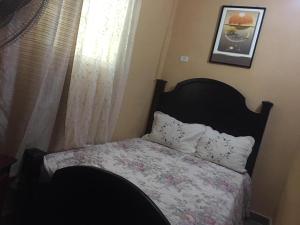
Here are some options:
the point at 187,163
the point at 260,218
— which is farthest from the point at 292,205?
the point at 260,218

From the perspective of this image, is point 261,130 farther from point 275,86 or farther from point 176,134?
point 176,134

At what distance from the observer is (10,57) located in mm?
1424

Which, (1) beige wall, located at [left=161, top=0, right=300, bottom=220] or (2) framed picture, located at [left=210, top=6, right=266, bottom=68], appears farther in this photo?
(2) framed picture, located at [left=210, top=6, right=266, bottom=68]

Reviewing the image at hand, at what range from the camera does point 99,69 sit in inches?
79.7

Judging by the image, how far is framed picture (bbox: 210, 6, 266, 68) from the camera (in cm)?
263

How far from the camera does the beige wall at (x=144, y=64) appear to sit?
2613 mm

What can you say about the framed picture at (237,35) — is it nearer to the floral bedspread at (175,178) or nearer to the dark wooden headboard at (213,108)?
the dark wooden headboard at (213,108)

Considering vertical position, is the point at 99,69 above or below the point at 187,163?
above

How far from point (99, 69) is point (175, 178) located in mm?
Result: 978

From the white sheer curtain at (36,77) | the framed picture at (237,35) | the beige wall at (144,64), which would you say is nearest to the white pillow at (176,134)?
the beige wall at (144,64)

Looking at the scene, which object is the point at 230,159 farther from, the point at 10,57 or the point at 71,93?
the point at 10,57

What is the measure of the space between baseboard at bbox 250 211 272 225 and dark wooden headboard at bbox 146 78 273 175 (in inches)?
16.5

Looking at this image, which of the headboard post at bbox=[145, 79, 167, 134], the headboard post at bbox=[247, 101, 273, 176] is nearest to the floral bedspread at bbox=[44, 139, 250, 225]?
the headboard post at bbox=[247, 101, 273, 176]

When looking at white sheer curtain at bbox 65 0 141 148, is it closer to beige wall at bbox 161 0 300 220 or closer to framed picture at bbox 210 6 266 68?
framed picture at bbox 210 6 266 68
